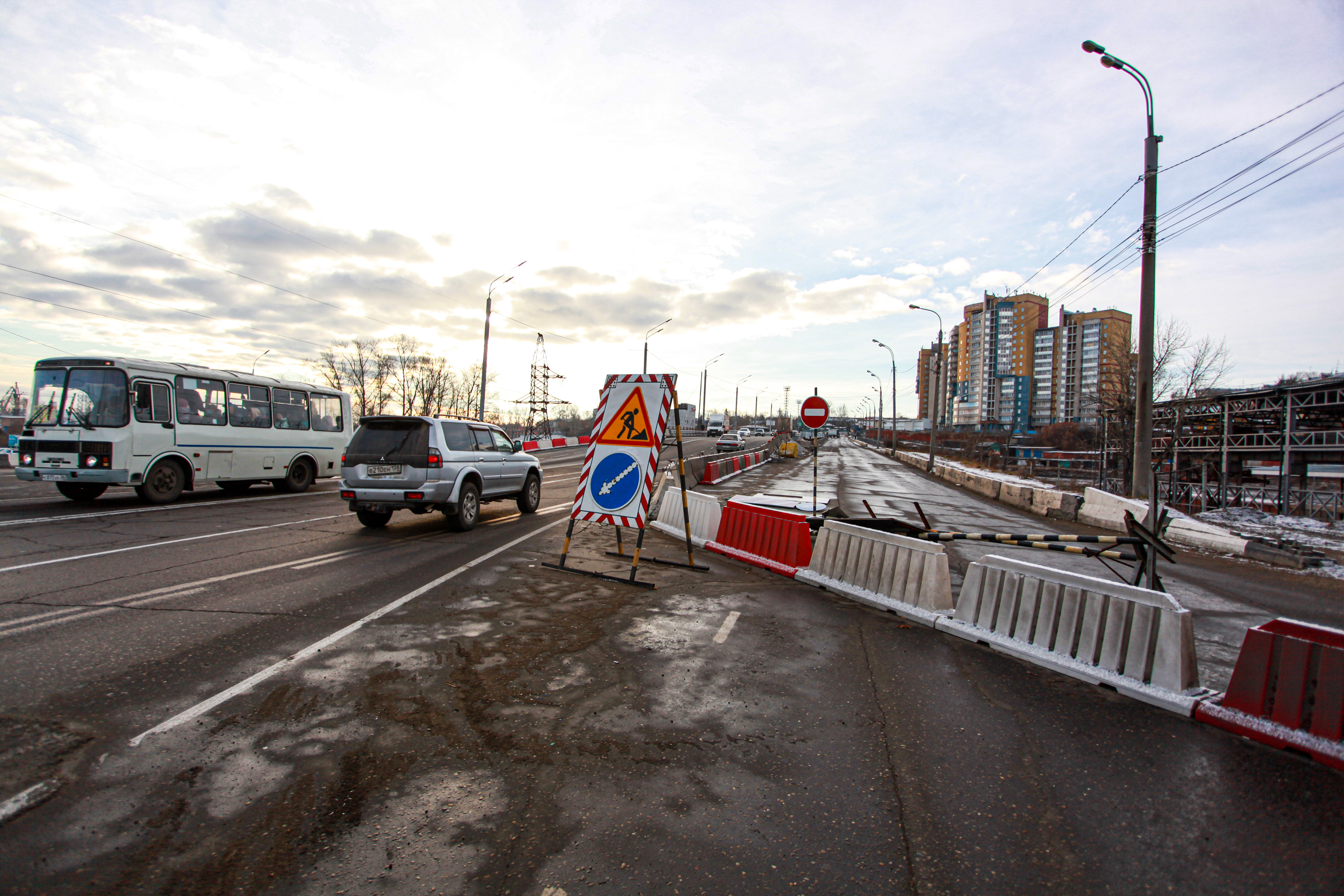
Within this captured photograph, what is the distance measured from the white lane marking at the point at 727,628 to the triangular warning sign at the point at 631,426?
2.50 metres

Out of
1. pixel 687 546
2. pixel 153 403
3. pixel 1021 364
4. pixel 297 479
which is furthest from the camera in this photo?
pixel 1021 364

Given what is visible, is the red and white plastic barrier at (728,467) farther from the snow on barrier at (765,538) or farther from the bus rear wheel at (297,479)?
the snow on barrier at (765,538)

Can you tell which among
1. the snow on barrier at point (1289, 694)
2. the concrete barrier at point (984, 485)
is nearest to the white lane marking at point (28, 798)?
the snow on barrier at point (1289, 694)

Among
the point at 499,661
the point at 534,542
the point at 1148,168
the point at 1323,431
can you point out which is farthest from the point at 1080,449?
the point at 499,661

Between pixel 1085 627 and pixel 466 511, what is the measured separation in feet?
29.4

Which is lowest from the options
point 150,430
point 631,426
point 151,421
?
point 150,430

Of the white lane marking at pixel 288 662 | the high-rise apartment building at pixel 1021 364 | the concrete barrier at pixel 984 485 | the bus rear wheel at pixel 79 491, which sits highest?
the high-rise apartment building at pixel 1021 364

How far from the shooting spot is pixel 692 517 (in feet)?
35.4

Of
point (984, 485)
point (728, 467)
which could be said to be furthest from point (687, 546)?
point (984, 485)

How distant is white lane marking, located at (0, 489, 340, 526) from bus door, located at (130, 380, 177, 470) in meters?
1.06

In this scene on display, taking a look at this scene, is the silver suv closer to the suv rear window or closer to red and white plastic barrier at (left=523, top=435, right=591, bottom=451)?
the suv rear window

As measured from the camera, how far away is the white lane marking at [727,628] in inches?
213

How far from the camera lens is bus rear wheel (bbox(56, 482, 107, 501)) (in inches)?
486

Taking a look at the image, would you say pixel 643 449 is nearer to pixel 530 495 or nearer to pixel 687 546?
pixel 687 546
